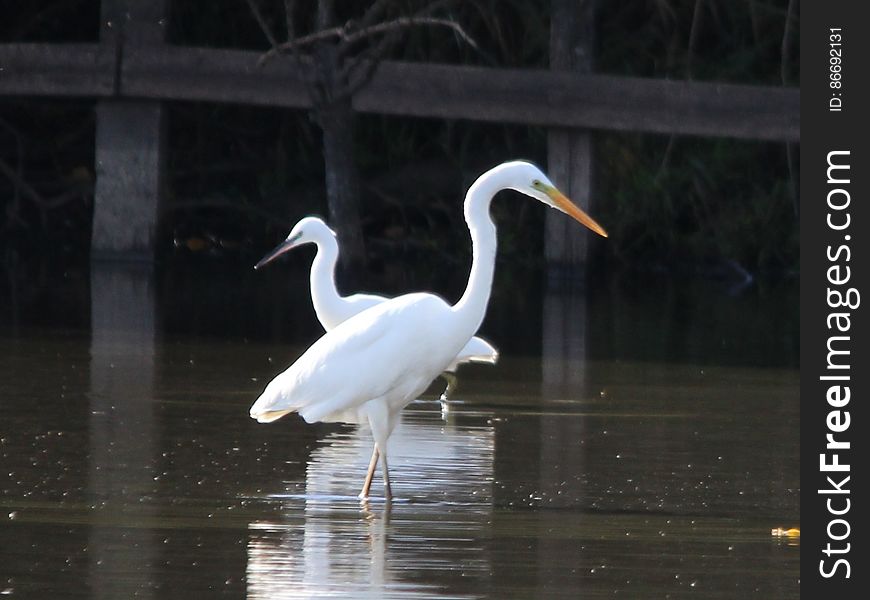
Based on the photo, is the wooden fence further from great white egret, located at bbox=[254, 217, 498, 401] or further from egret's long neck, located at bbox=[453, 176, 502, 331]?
egret's long neck, located at bbox=[453, 176, 502, 331]

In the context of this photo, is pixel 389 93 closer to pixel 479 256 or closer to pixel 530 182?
pixel 530 182

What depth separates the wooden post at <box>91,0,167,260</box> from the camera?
1399cm

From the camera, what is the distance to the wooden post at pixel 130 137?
13992mm

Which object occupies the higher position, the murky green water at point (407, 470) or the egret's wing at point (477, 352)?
the egret's wing at point (477, 352)

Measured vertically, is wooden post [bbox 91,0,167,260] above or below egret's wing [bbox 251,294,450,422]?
above

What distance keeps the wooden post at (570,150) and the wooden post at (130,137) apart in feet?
10.3

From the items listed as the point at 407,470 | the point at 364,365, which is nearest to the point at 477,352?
the point at 407,470

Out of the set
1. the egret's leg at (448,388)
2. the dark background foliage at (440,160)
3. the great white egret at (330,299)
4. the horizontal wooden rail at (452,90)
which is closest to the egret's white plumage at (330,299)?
the great white egret at (330,299)

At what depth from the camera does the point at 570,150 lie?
1407 centimetres

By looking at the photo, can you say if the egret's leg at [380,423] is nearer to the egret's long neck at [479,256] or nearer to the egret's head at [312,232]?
the egret's long neck at [479,256]

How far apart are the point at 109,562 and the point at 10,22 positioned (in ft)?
39.6

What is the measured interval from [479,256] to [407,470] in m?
0.96

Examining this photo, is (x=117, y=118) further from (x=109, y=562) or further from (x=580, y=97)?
(x=109, y=562)

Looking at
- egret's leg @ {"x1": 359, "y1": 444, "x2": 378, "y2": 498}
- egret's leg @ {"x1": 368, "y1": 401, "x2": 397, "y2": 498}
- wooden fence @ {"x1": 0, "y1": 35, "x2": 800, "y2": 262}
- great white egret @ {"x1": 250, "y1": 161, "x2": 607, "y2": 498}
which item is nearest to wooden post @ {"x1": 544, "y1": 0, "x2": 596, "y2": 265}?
wooden fence @ {"x1": 0, "y1": 35, "x2": 800, "y2": 262}
